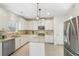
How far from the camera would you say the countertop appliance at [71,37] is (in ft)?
6.92

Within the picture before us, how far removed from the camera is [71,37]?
229 cm

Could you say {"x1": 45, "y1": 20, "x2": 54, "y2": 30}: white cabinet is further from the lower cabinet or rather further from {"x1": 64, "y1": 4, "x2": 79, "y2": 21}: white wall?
the lower cabinet

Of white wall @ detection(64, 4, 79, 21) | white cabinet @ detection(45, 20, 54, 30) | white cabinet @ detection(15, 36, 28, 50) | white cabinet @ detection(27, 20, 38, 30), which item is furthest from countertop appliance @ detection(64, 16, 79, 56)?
white cabinet @ detection(15, 36, 28, 50)

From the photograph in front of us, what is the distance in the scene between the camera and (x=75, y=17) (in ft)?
7.05

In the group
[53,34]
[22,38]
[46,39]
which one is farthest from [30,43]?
[53,34]

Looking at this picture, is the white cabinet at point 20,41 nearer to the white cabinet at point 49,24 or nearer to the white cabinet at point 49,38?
the white cabinet at point 49,38

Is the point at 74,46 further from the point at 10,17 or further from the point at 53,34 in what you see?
the point at 10,17

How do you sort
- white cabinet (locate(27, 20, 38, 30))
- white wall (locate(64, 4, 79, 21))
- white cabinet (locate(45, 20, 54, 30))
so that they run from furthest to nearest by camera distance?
1. white cabinet (locate(45, 20, 54, 30))
2. white cabinet (locate(27, 20, 38, 30))
3. white wall (locate(64, 4, 79, 21))

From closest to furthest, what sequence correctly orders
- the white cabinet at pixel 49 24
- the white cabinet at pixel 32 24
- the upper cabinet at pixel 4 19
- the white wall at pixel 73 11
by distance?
the white wall at pixel 73 11
the upper cabinet at pixel 4 19
the white cabinet at pixel 32 24
the white cabinet at pixel 49 24

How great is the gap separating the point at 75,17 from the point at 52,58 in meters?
0.92

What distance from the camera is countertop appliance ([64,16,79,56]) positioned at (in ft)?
6.92

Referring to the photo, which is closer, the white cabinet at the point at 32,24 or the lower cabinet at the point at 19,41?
the white cabinet at the point at 32,24

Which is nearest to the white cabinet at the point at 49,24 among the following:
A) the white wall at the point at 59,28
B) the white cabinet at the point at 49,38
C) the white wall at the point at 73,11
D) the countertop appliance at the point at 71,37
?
the white wall at the point at 59,28

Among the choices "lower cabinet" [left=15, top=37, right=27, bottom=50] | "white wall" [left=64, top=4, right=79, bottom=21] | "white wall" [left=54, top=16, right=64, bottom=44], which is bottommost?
"lower cabinet" [left=15, top=37, right=27, bottom=50]
